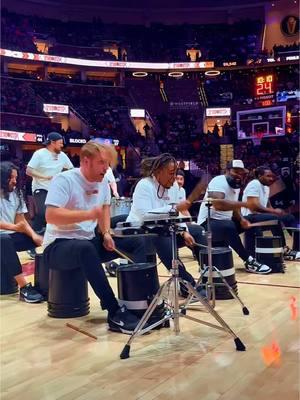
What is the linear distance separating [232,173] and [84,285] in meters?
2.02

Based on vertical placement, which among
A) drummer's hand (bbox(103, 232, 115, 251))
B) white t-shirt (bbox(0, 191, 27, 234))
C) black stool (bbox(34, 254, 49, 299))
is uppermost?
white t-shirt (bbox(0, 191, 27, 234))

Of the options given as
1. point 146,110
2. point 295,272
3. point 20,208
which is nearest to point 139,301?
point 20,208

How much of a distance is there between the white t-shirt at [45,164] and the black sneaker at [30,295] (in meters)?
2.24

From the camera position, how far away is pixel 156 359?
2.81 m

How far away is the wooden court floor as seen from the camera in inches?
92.7

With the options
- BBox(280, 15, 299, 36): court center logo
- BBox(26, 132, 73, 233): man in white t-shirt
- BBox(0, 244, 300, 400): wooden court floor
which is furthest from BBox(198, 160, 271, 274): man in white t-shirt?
BBox(280, 15, 299, 36): court center logo

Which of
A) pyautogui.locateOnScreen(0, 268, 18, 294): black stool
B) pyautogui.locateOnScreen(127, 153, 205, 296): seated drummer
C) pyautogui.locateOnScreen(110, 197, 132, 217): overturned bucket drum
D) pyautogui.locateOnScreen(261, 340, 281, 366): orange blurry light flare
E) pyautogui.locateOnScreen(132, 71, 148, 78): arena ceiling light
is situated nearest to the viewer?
pyautogui.locateOnScreen(261, 340, 281, 366): orange blurry light flare

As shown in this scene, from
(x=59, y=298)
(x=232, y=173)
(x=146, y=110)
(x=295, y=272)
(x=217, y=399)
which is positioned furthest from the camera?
(x=146, y=110)

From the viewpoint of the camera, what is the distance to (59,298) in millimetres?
3781

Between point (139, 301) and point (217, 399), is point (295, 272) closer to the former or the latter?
point (139, 301)

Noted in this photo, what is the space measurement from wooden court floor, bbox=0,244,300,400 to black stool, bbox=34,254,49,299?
1.00 feet

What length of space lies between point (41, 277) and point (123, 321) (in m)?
1.23

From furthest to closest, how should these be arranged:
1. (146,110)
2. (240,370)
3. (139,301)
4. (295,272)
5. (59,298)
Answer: (146,110) < (295,272) < (59,298) < (139,301) < (240,370)

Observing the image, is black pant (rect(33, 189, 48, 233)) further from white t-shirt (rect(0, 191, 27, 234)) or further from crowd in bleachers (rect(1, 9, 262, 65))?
crowd in bleachers (rect(1, 9, 262, 65))
